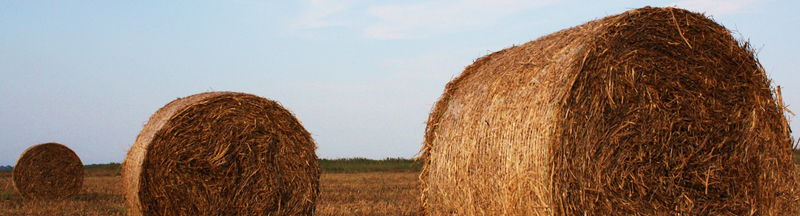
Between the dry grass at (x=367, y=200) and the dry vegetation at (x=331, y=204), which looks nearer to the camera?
the dry grass at (x=367, y=200)

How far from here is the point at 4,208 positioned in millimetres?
8570

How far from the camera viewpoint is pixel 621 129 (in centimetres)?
468

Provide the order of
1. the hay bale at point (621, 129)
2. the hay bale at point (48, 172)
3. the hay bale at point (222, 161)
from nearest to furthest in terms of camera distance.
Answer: the hay bale at point (621, 129) → the hay bale at point (222, 161) → the hay bale at point (48, 172)

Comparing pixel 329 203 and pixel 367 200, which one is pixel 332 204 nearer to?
pixel 329 203

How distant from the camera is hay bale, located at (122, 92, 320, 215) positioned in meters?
6.09

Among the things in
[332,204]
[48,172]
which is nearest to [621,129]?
[332,204]

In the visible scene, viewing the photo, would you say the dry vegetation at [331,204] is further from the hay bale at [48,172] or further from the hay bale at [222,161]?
the hay bale at [222,161]

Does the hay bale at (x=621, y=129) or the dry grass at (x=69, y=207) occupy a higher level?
the hay bale at (x=621, y=129)

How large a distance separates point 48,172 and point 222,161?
6.99 metres

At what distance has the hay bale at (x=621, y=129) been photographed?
14.1 ft

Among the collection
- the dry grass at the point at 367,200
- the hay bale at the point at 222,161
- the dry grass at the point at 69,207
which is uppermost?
the hay bale at the point at 222,161

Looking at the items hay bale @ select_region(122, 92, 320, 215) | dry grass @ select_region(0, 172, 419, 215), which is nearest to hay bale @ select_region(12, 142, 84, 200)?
dry grass @ select_region(0, 172, 419, 215)

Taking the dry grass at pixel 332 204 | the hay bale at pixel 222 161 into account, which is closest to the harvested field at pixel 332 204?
the dry grass at pixel 332 204

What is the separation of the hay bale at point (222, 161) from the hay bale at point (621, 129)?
5.71 feet
